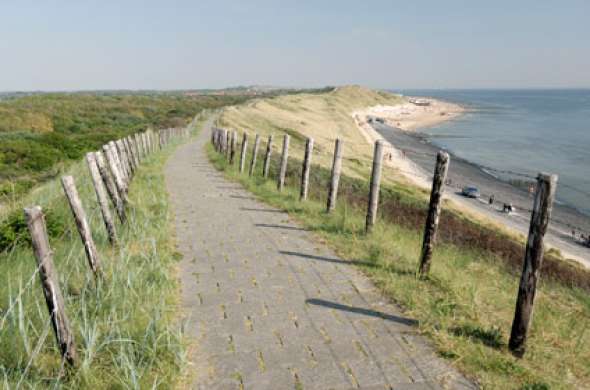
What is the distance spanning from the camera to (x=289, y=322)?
4.64 meters

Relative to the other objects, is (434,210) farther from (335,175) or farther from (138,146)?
(138,146)

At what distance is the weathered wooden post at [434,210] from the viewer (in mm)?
5820

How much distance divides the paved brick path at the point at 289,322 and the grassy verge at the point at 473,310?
0.83ft

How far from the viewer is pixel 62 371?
3.42 meters

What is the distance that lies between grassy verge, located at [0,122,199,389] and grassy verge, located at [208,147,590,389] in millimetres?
2502

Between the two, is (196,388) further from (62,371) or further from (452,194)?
(452,194)

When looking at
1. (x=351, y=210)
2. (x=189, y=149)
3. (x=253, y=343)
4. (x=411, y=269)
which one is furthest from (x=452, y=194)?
(x=253, y=343)

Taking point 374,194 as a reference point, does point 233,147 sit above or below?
below

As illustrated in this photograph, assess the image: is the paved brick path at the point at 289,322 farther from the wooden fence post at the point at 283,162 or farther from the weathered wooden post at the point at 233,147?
the weathered wooden post at the point at 233,147

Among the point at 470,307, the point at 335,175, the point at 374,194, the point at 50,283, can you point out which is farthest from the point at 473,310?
the point at 335,175

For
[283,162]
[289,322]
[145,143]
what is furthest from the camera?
[145,143]

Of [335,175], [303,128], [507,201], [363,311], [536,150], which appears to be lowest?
[507,201]

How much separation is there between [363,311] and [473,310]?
1178 millimetres

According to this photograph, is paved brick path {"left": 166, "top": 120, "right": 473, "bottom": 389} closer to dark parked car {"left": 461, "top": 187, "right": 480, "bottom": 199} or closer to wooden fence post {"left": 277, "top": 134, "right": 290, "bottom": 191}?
wooden fence post {"left": 277, "top": 134, "right": 290, "bottom": 191}
